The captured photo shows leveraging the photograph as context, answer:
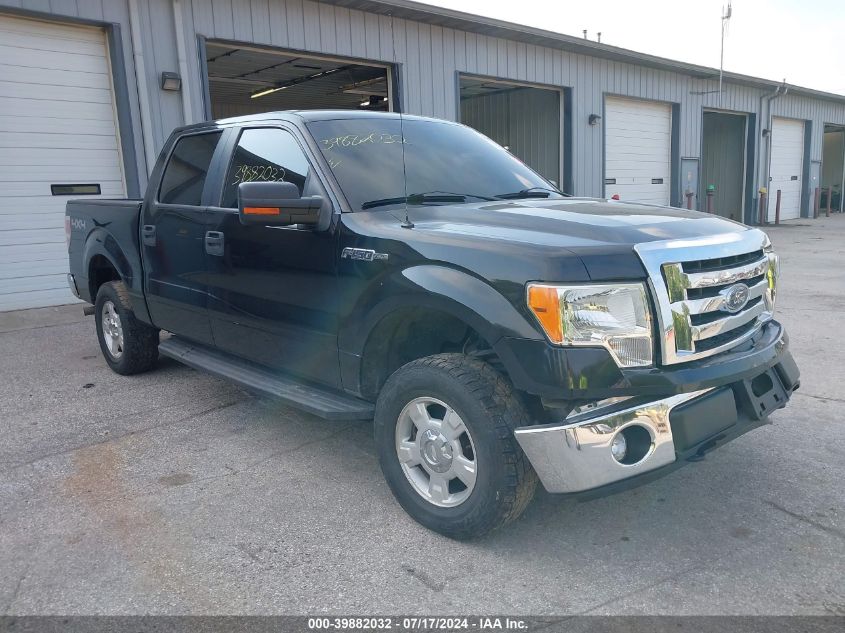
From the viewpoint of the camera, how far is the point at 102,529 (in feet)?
10.7

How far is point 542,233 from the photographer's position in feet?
9.62

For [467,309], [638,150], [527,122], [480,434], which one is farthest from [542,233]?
[527,122]

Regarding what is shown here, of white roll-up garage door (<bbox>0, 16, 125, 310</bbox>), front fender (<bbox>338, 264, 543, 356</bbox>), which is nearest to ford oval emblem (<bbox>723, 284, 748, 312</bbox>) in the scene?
front fender (<bbox>338, 264, 543, 356</bbox>)

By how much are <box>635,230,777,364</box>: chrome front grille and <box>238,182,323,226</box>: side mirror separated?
160 centimetres

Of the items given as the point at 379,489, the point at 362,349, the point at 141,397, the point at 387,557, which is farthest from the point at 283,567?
the point at 141,397

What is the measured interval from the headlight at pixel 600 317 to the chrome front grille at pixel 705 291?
83mm

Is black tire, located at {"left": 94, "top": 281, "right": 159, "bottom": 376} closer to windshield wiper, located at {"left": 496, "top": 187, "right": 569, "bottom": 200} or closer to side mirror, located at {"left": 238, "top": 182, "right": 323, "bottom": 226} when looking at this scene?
side mirror, located at {"left": 238, "top": 182, "right": 323, "bottom": 226}

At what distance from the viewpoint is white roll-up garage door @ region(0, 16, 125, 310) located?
8742mm

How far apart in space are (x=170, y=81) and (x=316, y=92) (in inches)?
383

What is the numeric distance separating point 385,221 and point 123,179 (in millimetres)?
7557

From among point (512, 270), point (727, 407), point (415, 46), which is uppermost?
point (415, 46)

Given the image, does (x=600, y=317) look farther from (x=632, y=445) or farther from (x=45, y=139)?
(x=45, y=139)

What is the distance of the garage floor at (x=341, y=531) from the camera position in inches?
105

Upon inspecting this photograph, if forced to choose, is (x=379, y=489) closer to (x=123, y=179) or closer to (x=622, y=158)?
(x=123, y=179)
